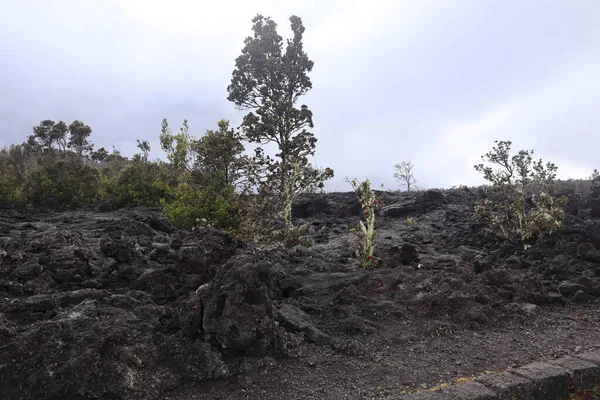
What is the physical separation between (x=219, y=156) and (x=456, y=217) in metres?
10.5

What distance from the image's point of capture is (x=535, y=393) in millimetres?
4133

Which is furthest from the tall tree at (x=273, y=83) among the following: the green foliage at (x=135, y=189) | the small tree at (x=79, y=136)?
the small tree at (x=79, y=136)

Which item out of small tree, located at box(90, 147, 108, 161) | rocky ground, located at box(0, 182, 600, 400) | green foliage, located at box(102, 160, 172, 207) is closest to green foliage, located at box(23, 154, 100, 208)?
green foliage, located at box(102, 160, 172, 207)

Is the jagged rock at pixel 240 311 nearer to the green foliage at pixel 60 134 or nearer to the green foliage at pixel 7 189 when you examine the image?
the green foliage at pixel 7 189

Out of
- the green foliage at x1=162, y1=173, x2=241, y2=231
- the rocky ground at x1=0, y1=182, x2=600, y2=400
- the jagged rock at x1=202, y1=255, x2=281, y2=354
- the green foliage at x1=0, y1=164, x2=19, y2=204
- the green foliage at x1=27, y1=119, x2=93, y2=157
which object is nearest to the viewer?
the rocky ground at x1=0, y1=182, x2=600, y2=400

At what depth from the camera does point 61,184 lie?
1681 cm

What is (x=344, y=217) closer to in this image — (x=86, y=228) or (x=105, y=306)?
(x=86, y=228)

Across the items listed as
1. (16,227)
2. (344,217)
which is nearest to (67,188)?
(16,227)

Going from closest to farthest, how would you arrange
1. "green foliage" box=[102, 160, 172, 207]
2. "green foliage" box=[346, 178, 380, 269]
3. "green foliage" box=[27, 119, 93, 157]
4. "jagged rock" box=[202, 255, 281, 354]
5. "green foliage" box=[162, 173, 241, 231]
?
"jagged rock" box=[202, 255, 281, 354], "green foliage" box=[346, 178, 380, 269], "green foliage" box=[162, 173, 241, 231], "green foliage" box=[102, 160, 172, 207], "green foliage" box=[27, 119, 93, 157]

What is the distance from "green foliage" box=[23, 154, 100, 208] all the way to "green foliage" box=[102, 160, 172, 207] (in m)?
0.87

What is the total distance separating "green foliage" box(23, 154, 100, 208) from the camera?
53.6 feet

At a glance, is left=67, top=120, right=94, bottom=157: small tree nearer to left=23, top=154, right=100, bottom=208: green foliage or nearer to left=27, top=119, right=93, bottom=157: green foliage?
left=27, top=119, right=93, bottom=157: green foliage

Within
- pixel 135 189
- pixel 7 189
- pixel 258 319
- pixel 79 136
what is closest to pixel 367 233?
pixel 258 319

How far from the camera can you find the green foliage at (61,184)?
53.6 ft
